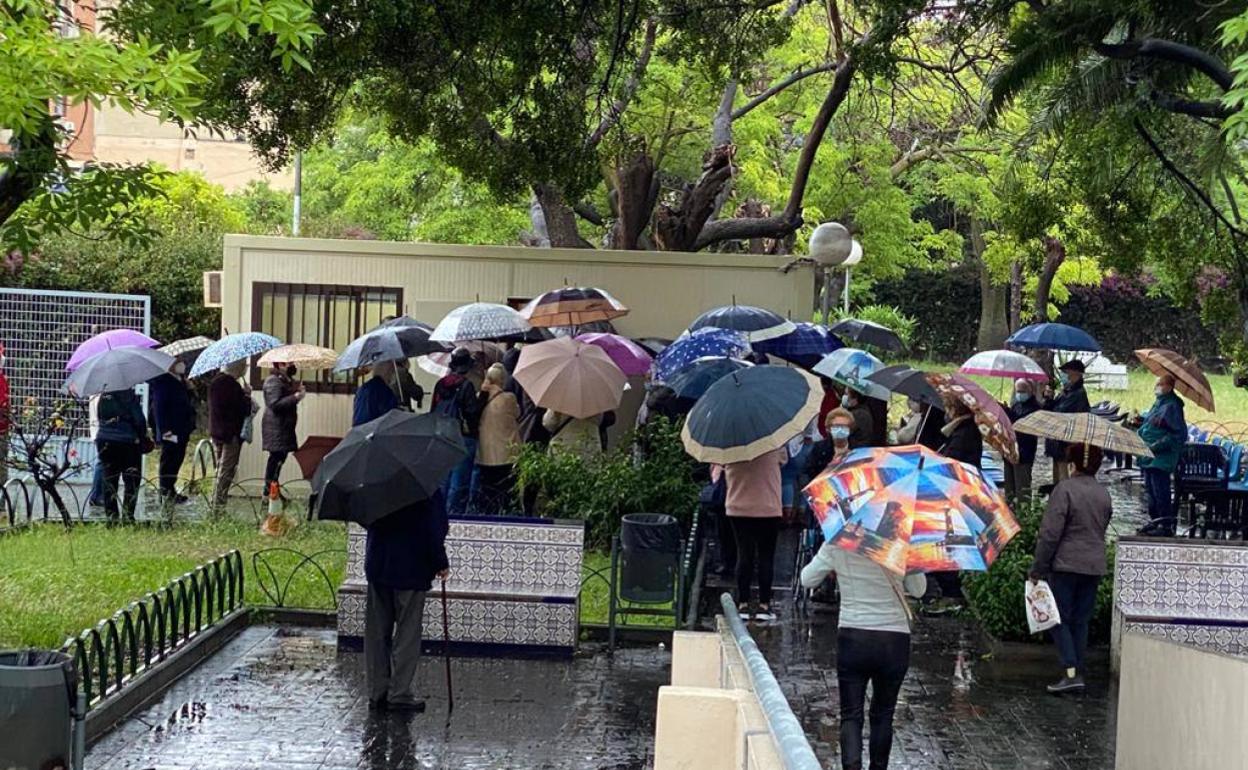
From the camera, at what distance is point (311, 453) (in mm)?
17516

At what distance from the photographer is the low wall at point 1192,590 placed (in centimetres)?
1083

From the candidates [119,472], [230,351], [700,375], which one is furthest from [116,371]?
[700,375]

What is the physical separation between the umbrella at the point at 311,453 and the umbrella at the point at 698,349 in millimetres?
4682

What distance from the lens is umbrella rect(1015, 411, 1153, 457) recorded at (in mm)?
10750

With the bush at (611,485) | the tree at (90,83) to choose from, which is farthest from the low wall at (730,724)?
the bush at (611,485)

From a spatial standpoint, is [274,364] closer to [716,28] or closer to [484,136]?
[484,136]

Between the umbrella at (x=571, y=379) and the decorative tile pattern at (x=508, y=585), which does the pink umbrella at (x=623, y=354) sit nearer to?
the umbrella at (x=571, y=379)

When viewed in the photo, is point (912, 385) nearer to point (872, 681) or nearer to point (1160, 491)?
point (1160, 491)

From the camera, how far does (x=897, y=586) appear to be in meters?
7.43

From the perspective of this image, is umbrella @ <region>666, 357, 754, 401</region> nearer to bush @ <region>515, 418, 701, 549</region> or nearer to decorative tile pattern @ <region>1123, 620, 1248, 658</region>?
bush @ <region>515, 418, 701, 549</region>

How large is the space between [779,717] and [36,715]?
3980 millimetres

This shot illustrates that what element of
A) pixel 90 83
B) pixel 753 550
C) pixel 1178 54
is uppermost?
pixel 1178 54

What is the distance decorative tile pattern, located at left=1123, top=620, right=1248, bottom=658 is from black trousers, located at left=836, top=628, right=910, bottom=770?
3876 millimetres

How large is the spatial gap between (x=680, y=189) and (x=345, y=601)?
1901cm
